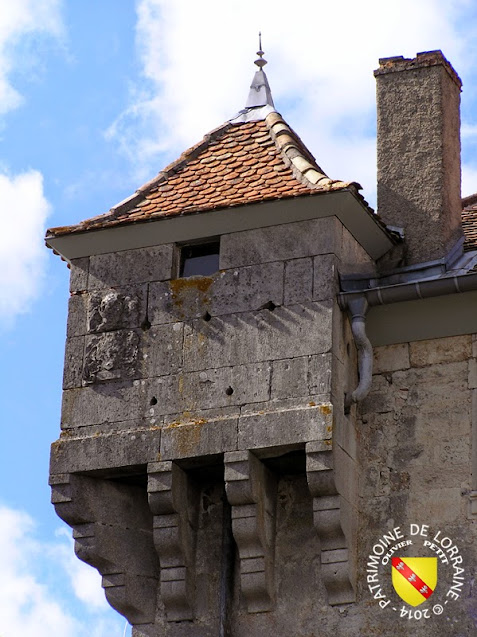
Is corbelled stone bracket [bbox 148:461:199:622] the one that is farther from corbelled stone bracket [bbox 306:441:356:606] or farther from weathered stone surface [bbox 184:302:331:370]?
corbelled stone bracket [bbox 306:441:356:606]

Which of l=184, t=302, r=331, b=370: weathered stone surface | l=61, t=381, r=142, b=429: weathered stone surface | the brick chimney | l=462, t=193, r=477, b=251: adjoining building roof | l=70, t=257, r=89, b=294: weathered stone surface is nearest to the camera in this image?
l=184, t=302, r=331, b=370: weathered stone surface

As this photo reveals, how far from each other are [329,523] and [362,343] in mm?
1580

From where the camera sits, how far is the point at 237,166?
1731cm

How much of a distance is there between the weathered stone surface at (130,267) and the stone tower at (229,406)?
2 centimetres

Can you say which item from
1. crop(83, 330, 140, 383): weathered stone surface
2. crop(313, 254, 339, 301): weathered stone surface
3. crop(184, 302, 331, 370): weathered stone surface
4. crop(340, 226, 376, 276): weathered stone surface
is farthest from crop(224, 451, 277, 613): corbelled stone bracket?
crop(340, 226, 376, 276): weathered stone surface

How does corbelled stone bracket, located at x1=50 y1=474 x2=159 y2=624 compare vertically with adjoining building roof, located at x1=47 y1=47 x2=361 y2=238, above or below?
below

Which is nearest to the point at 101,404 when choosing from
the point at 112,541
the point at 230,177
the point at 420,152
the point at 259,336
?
the point at 112,541

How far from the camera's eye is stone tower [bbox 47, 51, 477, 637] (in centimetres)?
1578

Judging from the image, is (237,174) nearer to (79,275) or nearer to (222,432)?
(79,275)

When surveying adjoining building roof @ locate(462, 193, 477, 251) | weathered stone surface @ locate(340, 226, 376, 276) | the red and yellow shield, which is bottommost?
the red and yellow shield

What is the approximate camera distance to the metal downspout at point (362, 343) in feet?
52.9

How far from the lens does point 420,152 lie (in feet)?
56.4

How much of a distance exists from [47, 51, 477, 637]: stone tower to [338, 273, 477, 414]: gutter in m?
0.02

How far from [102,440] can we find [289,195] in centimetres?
253
